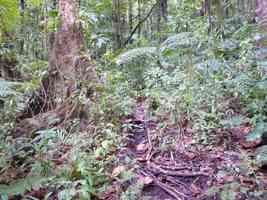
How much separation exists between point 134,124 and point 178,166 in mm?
1016

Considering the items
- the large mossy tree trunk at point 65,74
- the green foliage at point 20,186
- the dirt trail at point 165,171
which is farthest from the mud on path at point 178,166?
the large mossy tree trunk at point 65,74

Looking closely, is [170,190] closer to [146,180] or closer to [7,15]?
[146,180]

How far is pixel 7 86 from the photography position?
3172 millimetres

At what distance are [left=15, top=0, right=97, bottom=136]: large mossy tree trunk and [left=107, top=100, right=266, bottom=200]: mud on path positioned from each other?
0.93 m

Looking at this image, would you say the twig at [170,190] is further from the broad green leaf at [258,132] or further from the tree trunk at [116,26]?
the tree trunk at [116,26]

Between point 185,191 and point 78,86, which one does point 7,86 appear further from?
point 185,191

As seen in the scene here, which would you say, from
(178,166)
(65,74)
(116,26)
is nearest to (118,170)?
(178,166)

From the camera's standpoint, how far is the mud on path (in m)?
2.65

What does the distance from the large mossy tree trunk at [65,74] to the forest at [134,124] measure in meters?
0.01

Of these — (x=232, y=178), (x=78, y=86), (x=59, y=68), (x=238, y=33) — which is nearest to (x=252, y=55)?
(x=238, y=33)

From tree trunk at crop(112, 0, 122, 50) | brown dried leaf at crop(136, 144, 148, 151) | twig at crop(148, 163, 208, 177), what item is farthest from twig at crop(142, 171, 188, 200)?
tree trunk at crop(112, 0, 122, 50)

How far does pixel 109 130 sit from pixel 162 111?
2.54ft

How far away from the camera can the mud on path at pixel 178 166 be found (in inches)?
104

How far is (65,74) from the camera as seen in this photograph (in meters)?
4.26
